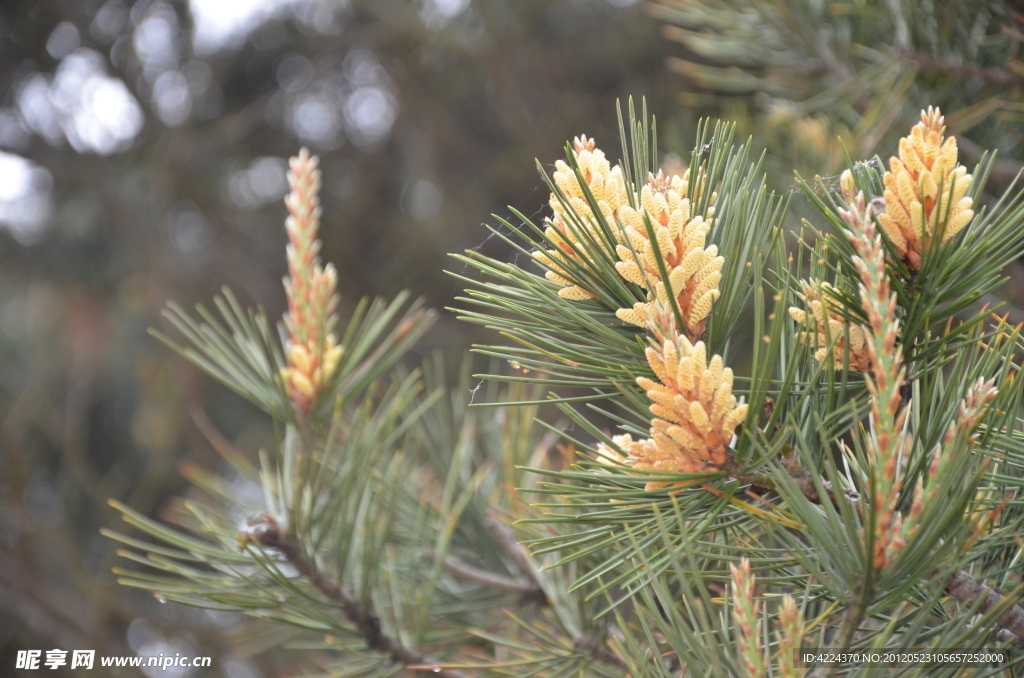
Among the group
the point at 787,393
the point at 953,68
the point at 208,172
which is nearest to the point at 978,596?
the point at 787,393

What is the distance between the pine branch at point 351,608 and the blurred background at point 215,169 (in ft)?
3.37

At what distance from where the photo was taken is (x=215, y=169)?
2090mm

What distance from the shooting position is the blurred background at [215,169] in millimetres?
1839

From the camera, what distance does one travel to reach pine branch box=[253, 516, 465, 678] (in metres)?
0.53

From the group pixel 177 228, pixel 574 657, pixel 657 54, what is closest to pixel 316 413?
pixel 574 657

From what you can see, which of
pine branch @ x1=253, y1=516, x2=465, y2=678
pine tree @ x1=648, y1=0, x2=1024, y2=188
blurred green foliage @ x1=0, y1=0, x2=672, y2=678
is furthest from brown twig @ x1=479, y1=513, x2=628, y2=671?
blurred green foliage @ x1=0, y1=0, x2=672, y2=678

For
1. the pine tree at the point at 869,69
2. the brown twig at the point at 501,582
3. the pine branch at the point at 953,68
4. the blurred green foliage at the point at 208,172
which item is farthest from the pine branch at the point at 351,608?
the blurred green foliage at the point at 208,172

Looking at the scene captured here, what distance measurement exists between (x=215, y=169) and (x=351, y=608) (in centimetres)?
192

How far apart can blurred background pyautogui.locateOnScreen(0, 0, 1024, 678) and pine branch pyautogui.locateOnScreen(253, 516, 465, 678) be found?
1027 mm

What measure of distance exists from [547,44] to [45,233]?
65.0 inches

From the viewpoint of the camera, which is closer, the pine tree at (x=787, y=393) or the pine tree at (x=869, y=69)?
the pine tree at (x=787, y=393)

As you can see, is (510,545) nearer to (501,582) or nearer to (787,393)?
(501,582)

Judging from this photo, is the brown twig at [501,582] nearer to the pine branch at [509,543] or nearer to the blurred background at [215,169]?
the pine branch at [509,543]

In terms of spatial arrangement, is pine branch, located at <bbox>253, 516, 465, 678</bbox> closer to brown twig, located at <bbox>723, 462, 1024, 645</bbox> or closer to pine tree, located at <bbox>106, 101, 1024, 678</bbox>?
pine tree, located at <bbox>106, 101, 1024, 678</bbox>
